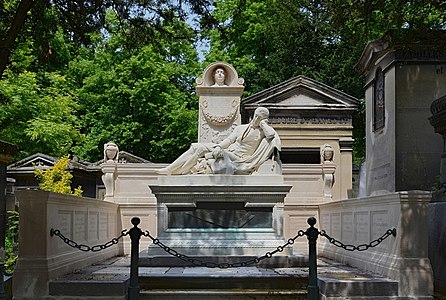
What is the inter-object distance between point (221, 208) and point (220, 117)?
10.8 feet

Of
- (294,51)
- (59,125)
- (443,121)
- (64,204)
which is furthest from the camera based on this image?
(294,51)

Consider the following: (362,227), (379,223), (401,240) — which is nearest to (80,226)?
(362,227)

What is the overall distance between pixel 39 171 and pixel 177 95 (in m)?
12.2

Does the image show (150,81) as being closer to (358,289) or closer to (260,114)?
(260,114)

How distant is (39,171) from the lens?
21.6 meters

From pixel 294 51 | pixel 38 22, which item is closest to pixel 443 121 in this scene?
pixel 38 22

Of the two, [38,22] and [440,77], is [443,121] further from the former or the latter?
[38,22]

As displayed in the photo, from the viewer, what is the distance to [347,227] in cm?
1298

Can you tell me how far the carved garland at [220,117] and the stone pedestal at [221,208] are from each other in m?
2.96

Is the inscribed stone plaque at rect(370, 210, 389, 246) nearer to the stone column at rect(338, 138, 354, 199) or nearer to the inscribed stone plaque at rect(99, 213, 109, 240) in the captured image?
the inscribed stone plaque at rect(99, 213, 109, 240)

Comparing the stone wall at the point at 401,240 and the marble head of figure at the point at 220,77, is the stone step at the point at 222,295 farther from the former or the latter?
the marble head of figure at the point at 220,77

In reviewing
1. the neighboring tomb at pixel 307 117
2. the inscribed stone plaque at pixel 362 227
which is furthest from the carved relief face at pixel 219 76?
the neighboring tomb at pixel 307 117

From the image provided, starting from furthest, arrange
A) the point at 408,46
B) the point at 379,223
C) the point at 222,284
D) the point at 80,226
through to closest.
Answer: the point at 408,46 → the point at 80,226 → the point at 379,223 → the point at 222,284

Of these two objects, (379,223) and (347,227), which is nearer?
(379,223)
